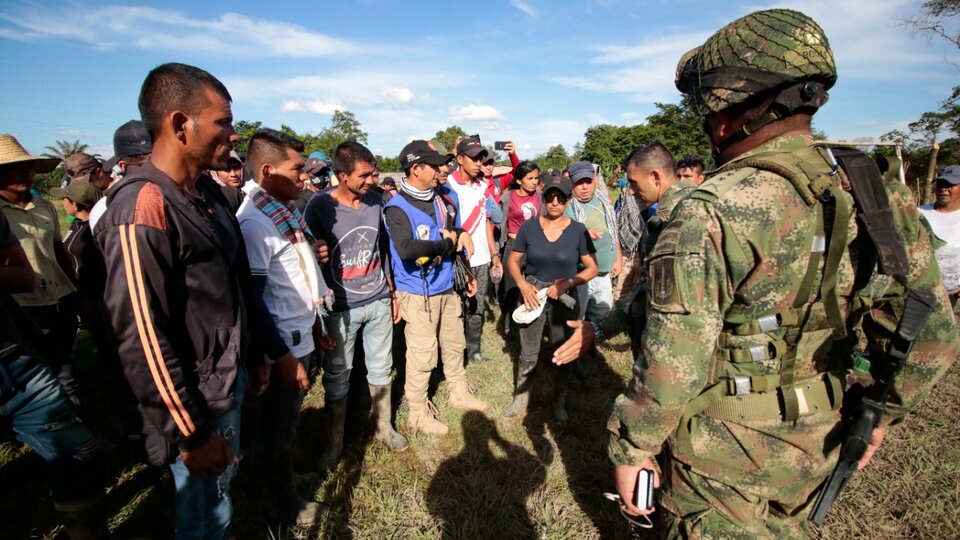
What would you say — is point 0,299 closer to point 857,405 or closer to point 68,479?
point 68,479

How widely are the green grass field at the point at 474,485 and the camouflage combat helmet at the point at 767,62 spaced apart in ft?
8.46

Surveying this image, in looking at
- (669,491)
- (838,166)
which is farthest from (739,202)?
(669,491)

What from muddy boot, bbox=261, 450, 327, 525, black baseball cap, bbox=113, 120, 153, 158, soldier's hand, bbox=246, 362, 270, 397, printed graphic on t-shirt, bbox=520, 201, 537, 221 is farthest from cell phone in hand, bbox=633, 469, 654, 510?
printed graphic on t-shirt, bbox=520, 201, 537, 221

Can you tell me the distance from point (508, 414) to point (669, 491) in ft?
8.08

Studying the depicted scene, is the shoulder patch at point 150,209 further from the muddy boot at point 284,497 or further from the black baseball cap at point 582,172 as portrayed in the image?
the black baseball cap at point 582,172

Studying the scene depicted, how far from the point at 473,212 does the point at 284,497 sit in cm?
336

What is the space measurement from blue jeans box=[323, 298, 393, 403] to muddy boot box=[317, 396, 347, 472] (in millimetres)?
66

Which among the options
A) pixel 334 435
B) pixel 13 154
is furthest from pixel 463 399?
pixel 13 154

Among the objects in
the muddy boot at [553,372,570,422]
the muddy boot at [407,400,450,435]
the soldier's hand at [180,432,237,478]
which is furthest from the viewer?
the muddy boot at [553,372,570,422]

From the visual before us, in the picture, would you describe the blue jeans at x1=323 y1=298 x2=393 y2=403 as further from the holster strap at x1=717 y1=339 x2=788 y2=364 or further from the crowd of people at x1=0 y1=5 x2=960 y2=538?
the holster strap at x1=717 y1=339 x2=788 y2=364

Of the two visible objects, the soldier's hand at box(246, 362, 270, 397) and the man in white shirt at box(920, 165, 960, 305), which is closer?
the soldier's hand at box(246, 362, 270, 397)

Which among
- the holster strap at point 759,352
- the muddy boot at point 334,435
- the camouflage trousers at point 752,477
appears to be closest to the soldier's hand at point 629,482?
the camouflage trousers at point 752,477

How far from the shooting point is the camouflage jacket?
1262mm

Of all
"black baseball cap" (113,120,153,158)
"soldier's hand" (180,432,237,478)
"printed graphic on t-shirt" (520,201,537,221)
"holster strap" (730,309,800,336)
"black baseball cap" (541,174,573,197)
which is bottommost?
"soldier's hand" (180,432,237,478)
